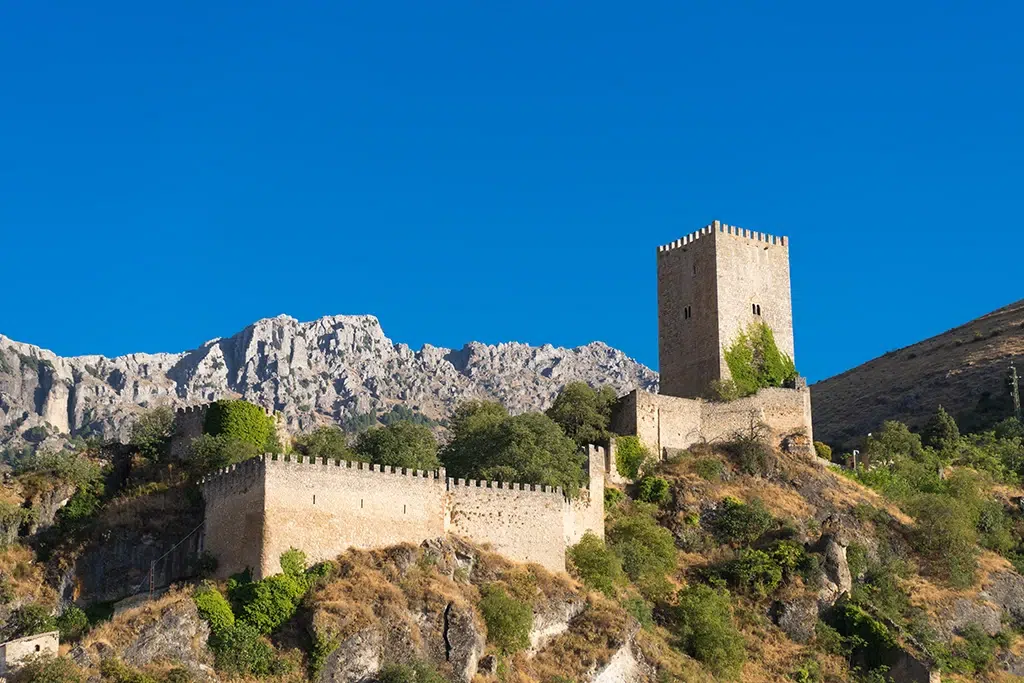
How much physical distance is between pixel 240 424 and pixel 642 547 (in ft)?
51.8

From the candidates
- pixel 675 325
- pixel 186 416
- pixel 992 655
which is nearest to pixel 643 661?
pixel 992 655

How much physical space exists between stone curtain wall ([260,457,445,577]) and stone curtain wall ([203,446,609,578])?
32mm

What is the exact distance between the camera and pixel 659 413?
71.2 m

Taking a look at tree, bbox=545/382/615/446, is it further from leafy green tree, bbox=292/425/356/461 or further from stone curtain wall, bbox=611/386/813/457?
leafy green tree, bbox=292/425/356/461

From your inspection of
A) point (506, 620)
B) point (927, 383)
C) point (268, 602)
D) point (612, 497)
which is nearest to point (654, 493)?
point (612, 497)

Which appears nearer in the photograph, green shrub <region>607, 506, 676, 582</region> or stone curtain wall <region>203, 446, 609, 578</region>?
stone curtain wall <region>203, 446, 609, 578</region>

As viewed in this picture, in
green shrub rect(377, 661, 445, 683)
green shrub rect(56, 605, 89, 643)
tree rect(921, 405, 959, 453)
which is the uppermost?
tree rect(921, 405, 959, 453)

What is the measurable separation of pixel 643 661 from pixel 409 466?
11.3 meters

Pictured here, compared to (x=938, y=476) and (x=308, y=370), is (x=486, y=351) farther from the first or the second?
(x=938, y=476)

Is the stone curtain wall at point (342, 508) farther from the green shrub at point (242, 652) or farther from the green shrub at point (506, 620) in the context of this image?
the green shrub at point (506, 620)

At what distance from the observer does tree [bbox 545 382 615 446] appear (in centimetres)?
6944

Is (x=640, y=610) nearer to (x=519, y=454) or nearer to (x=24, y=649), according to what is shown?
(x=519, y=454)

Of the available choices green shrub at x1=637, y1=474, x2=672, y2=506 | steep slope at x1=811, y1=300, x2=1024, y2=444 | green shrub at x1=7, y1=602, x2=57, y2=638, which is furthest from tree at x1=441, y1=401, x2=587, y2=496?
steep slope at x1=811, y1=300, x2=1024, y2=444

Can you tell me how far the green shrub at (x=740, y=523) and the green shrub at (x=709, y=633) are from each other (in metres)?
4.88
